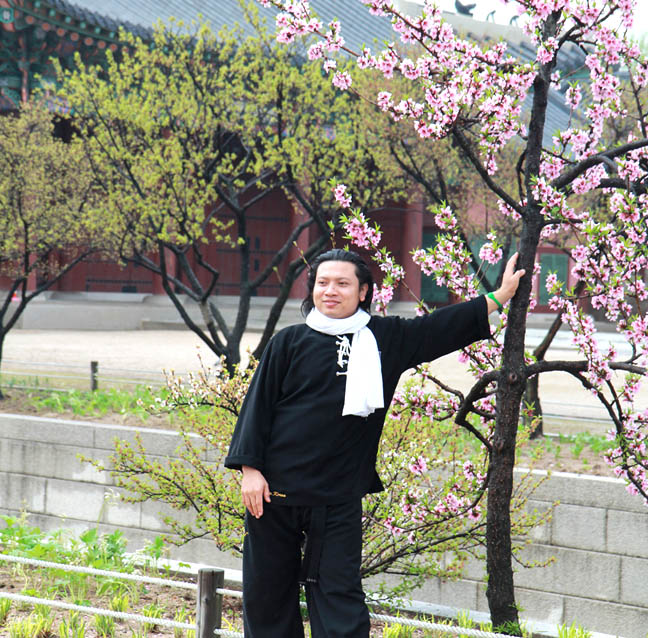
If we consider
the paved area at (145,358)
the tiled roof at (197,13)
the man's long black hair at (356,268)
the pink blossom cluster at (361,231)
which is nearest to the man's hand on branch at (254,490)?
the man's long black hair at (356,268)

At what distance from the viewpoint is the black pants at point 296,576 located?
349cm

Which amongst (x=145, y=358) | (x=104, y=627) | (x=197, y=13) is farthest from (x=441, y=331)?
(x=197, y=13)

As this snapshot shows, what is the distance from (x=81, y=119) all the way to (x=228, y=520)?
27.3 ft

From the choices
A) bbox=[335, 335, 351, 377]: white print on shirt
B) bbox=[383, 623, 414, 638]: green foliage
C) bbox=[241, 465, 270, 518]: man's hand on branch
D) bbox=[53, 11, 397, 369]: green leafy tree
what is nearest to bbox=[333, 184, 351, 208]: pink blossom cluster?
bbox=[335, 335, 351, 377]: white print on shirt

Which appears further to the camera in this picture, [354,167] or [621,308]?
[354,167]

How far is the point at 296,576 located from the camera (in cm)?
369

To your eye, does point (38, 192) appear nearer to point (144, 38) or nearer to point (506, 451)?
point (506, 451)

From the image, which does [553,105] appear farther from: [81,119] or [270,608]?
[270,608]

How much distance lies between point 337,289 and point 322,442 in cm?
63

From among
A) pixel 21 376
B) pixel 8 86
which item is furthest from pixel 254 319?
pixel 21 376

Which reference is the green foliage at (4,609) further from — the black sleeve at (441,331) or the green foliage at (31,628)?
the black sleeve at (441,331)

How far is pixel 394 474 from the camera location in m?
5.60

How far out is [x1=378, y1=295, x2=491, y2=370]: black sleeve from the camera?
12.3 feet

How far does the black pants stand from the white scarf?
1.41 ft
